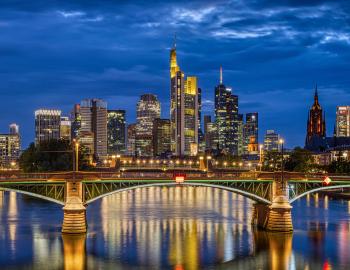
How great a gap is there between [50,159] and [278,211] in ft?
283

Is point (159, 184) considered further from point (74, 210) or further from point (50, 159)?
point (50, 159)

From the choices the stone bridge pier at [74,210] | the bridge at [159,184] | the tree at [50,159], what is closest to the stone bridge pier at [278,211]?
the bridge at [159,184]

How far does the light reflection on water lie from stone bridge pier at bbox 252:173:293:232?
156cm

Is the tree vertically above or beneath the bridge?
above

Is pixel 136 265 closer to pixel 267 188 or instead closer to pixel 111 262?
pixel 111 262

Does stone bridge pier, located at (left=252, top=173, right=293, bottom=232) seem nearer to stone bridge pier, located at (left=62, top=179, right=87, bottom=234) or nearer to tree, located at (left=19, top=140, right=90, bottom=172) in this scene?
stone bridge pier, located at (left=62, top=179, right=87, bottom=234)

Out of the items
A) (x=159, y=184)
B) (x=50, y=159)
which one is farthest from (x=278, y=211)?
(x=50, y=159)

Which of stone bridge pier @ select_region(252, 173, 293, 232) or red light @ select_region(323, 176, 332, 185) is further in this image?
red light @ select_region(323, 176, 332, 185)

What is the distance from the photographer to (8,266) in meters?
66.3

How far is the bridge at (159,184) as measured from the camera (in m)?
82.4

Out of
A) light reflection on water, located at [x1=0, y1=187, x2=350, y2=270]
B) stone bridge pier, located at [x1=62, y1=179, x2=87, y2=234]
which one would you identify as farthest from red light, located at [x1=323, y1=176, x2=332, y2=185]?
stone bridge pier, located at [x1=62, y1=179, x2=87, y2=234]

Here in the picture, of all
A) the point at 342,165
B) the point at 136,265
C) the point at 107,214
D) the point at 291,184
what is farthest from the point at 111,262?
the point at 342,165

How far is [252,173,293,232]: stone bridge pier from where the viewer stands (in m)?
86.9

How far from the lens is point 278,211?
87688 millimetres
